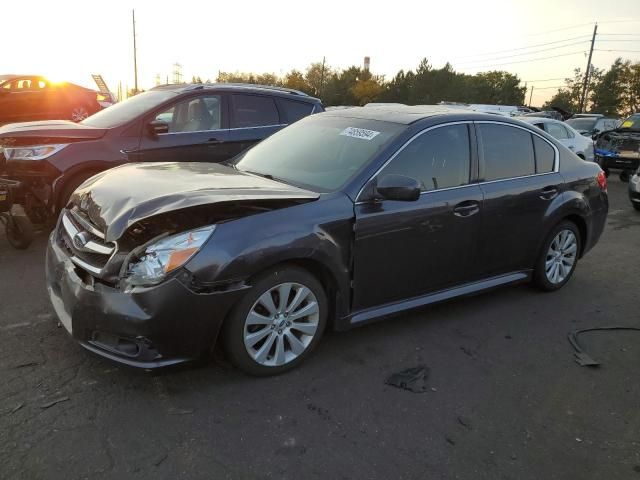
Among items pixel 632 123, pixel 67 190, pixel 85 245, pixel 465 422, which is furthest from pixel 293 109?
pixel 632 123

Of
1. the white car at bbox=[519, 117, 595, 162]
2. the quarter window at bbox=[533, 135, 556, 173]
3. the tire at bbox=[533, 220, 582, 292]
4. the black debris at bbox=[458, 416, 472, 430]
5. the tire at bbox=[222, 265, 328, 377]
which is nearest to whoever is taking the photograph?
the black debris at bbox=[458, 416, 472, 430]

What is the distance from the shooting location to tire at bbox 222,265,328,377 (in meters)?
3.07

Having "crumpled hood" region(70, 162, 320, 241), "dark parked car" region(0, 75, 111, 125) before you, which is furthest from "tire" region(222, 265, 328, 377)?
"dark parked car" region(0, 75, 111, 125)

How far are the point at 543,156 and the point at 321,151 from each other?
2126mm

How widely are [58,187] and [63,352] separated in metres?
2.85

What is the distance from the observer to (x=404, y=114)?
4199mm

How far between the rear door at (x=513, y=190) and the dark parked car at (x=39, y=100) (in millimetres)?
13213

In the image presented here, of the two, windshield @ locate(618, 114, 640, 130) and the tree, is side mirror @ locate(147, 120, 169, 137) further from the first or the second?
the tree

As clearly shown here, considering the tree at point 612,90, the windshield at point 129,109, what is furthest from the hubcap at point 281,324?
the tree at point 612,90

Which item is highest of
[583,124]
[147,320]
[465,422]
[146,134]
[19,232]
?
[583,124]

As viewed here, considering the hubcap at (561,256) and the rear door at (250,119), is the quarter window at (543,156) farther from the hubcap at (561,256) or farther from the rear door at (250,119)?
the rear door at (250,119)

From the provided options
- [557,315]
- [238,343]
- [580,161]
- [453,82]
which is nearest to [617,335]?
[557,315]

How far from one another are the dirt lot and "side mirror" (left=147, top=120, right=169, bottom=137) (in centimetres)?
266

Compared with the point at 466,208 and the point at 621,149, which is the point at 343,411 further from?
the point at 621,149
